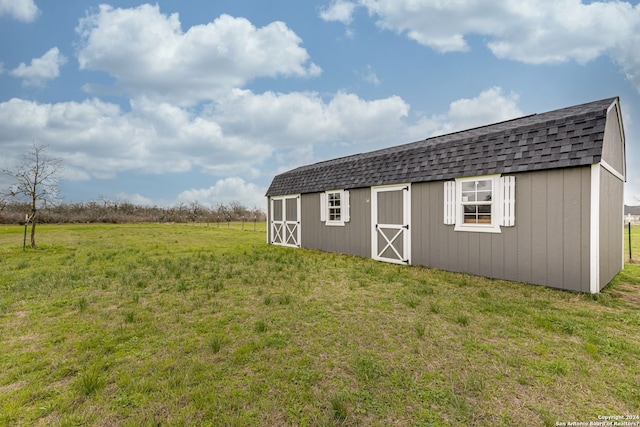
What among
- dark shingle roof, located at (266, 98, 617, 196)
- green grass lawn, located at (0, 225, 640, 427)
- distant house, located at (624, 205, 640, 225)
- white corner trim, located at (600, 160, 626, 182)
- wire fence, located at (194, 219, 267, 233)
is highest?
dark shingle roof, located at (266, 98, 617, 196)

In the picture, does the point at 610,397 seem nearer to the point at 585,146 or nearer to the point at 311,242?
the point at 585,146

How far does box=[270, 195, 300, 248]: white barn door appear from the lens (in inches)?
487

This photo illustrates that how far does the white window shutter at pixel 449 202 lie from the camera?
6.91m

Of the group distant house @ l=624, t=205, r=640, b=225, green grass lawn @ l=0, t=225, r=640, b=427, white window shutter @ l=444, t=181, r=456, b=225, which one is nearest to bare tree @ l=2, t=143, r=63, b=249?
green grass lawn @ l=0, t=225, r=640, b=427

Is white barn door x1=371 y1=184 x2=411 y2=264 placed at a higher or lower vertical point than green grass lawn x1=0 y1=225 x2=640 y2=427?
higher

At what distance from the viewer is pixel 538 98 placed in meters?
10.3

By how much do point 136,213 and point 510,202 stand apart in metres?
44.9

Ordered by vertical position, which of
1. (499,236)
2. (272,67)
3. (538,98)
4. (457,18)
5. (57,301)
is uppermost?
(272,67)

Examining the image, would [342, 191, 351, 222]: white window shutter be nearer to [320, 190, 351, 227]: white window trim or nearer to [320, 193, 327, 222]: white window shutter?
[320, 190, 351, 227]: white window trim

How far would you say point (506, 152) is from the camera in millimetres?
6180

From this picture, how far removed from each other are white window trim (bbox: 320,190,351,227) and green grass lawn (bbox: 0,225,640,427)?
184 inches

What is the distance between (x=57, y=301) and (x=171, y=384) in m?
4.06

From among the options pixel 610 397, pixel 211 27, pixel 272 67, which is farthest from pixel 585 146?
pixel 211 27

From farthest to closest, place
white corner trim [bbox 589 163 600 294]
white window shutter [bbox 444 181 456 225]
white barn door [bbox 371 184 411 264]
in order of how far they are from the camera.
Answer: white barn door [bbox 371 184 411 264] → white window shutter [bbox 444 181 456 225] → white corner trim [bbox 589 163 600 294]
